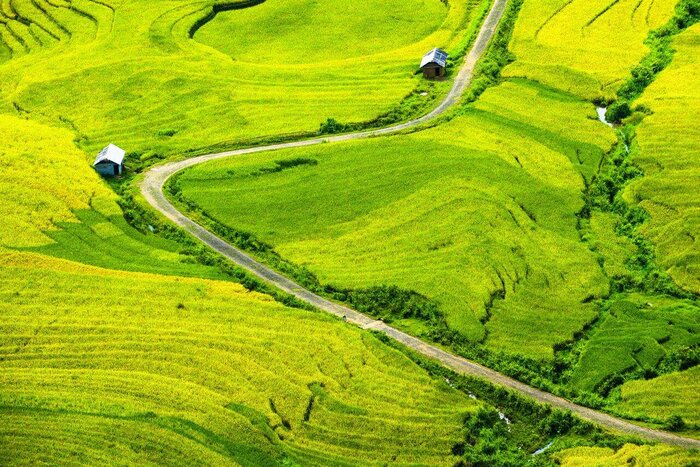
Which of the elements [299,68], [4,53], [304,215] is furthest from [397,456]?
[4,53]

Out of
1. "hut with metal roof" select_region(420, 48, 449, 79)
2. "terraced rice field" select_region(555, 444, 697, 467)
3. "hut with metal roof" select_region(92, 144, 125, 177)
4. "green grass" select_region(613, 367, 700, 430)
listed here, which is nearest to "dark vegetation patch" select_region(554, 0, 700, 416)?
"green grass" select_region(613, 367, 700, 430)

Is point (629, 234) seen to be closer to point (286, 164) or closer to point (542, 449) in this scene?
point (542, 449)

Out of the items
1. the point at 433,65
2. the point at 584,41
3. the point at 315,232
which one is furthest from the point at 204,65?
the point at 584,41

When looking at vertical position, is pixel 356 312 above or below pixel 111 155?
below

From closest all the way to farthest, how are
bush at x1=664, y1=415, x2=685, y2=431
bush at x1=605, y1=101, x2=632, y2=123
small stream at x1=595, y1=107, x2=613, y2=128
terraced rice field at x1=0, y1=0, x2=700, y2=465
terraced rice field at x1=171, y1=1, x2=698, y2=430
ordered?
bush at x1=664, y1=415, x2=685, y2=431, terraced rice field at x1=0, y1=0, x2=700, y2=465, terraced rice field at x1=171, y1=1, x2=698, y2=430, bush at x1=605, y1=101, x2=632, y2=123, small stream at x1=595, y1=107, x2=613, y2=128

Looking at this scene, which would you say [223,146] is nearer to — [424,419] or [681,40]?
[424,419]

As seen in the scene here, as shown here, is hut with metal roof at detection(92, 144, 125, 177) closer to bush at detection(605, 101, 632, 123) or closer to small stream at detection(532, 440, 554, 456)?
small stream at detection(532, 440, 554, 456)
